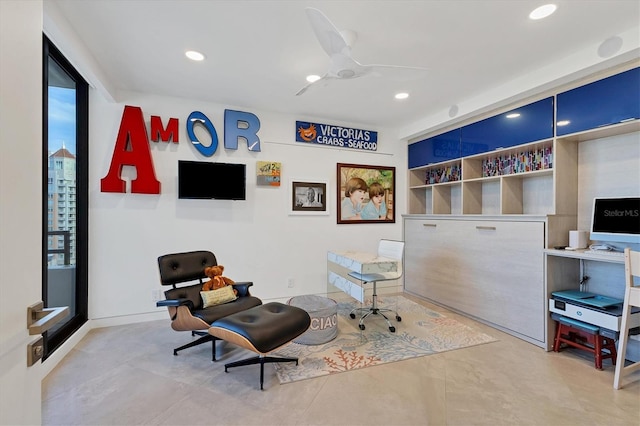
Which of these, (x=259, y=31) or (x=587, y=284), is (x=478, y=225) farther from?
(x=259, y=31)

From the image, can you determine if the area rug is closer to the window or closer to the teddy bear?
the teddy bear

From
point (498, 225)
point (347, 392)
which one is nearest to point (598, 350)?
Answer: point (498, 225)

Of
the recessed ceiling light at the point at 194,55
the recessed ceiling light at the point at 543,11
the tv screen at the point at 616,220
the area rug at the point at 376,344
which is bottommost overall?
the area rug at the point at 376,344

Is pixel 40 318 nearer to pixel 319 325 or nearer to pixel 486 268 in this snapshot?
pixel 319 325

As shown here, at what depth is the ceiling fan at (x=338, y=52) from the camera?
1721 mm

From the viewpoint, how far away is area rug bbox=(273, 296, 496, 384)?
2.48 m

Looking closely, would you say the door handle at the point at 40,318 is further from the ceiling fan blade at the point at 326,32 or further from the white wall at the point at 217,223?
the white wall at the point at 217,223

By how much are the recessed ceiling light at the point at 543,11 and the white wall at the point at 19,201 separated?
2.70 meters

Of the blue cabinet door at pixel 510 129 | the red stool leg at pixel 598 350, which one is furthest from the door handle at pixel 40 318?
the blue cabinet door at pixel 510 129

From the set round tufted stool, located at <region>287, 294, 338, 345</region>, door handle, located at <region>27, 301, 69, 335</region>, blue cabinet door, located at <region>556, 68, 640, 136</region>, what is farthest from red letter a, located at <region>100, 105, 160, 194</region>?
blue cabinet door, located at <region>556, 68, 640, 136</region>

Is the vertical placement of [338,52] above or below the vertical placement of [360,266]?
above

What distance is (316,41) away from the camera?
95.9 inches

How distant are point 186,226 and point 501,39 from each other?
3.69 m

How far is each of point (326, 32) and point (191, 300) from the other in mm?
2399
